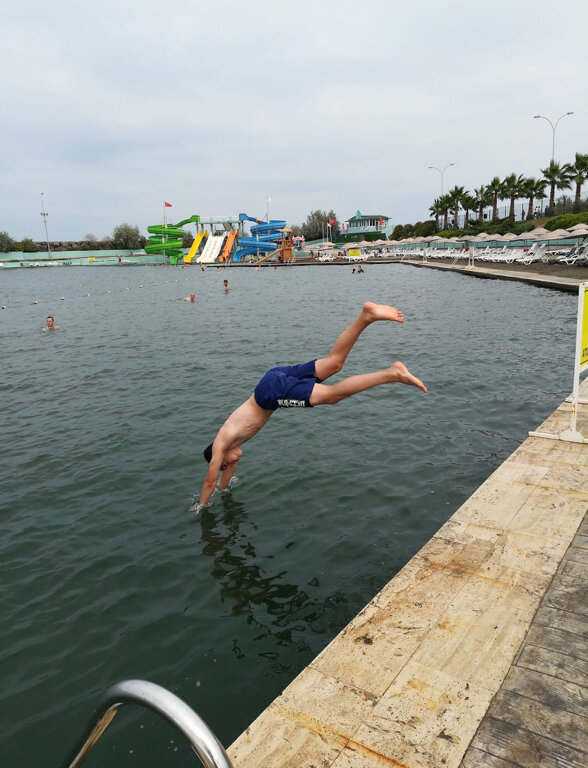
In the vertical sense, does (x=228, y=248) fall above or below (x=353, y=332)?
above

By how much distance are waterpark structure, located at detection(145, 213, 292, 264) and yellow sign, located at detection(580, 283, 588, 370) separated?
269 ft

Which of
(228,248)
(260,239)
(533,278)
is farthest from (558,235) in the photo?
(228,248)

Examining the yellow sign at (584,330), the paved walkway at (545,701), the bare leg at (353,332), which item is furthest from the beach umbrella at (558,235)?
the paved walkway at (545,701)

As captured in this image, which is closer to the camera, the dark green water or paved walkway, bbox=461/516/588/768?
paved walkway, bbox=461/516/588/768

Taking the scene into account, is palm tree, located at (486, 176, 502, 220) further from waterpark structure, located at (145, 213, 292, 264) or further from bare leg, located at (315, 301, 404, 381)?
bare leg, located at (315, 301, 404, 381)

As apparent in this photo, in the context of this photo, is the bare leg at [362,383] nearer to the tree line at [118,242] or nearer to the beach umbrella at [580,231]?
the beach umbrella at [580,231]

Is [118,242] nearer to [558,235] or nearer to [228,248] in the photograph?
[228,248]

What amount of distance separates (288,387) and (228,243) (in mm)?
92035

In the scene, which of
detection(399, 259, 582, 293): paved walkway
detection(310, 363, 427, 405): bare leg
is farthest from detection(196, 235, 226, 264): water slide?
detection(310, 363, 427, 405): bare leg

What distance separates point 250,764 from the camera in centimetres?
261

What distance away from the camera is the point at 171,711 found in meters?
1.55

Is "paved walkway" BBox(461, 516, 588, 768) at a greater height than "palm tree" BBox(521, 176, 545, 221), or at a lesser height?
lesser

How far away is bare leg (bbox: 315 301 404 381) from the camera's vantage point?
4.93m

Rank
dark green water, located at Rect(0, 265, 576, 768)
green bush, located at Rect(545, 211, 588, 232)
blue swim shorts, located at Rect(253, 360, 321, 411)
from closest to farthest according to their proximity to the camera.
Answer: dark green water, located at Rect(0, 265, 576, 768), blue swim shorts, located at Rect(253, 360, 321, 411), green bush, located at Rect(545, 211, 588, 232)
